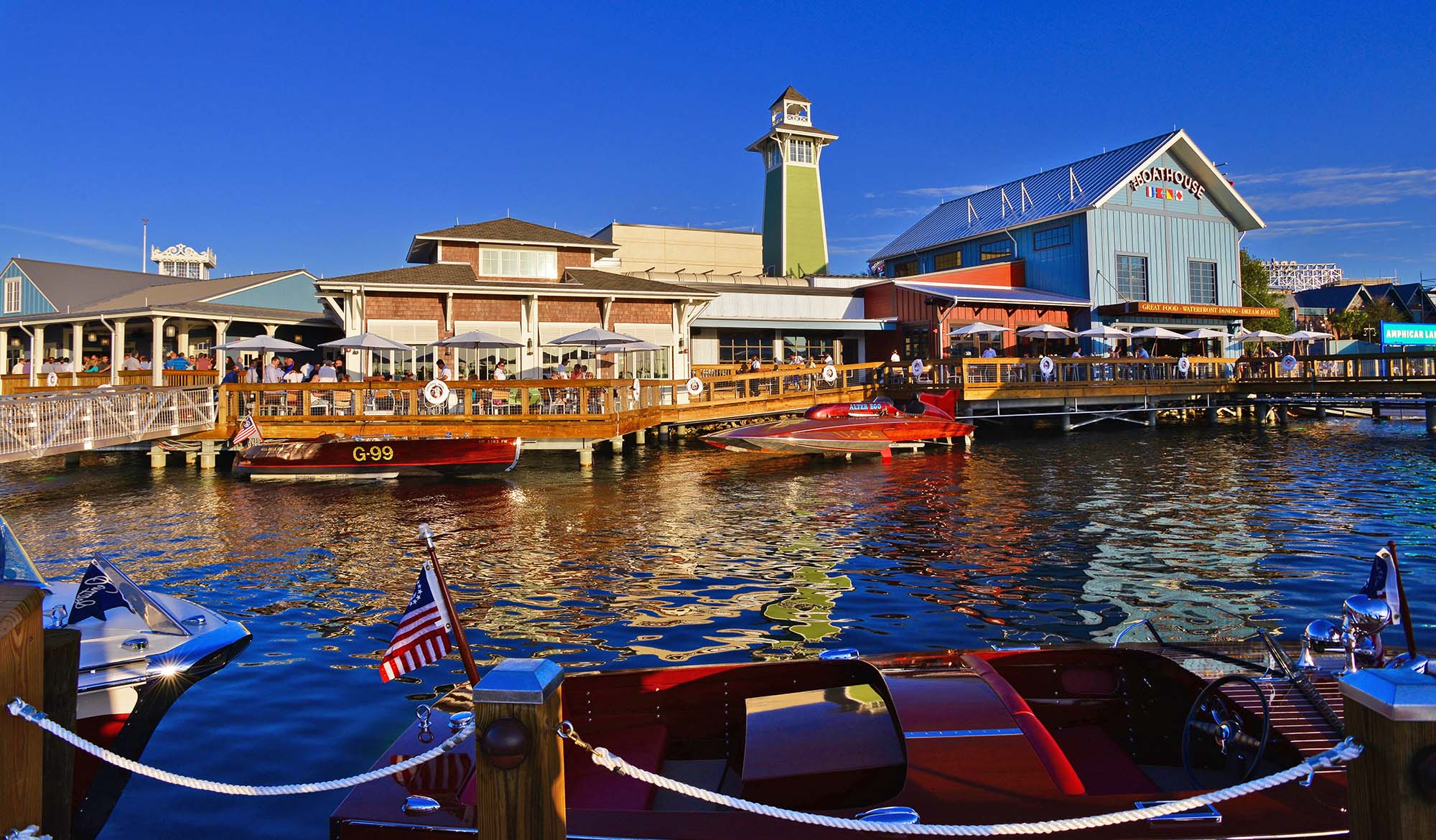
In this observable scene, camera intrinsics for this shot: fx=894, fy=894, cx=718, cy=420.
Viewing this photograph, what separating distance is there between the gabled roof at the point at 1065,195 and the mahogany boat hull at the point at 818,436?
19.9 meters

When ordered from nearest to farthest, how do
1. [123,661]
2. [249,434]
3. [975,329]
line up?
1. [123,661]
2. [249,434]
3. [975,329]

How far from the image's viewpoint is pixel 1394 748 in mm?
2633

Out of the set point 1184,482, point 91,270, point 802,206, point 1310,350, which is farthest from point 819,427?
point 1310,350

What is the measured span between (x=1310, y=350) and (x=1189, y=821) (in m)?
63.1

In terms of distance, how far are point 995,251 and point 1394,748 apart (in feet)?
145

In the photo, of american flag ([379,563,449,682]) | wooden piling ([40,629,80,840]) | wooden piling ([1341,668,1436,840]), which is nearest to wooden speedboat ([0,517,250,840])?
wooden piling ([40,629,80,840])

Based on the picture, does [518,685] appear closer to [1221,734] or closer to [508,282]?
[1221,734]

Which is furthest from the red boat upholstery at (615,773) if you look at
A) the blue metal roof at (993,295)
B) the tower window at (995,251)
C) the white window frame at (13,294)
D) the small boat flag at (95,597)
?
the white window frame at (13,294)

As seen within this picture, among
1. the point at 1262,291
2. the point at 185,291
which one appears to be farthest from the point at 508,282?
the point at 1262,291

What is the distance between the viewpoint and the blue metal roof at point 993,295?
37.3 metres

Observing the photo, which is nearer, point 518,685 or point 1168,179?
point 518,685

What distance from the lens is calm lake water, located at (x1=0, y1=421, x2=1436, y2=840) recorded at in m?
7.30

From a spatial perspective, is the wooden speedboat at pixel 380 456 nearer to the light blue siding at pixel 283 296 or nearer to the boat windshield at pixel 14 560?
the light blue siding at pixel 283 296

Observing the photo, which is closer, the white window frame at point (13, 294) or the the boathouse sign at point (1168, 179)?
the white window frame at point (13, 294)
